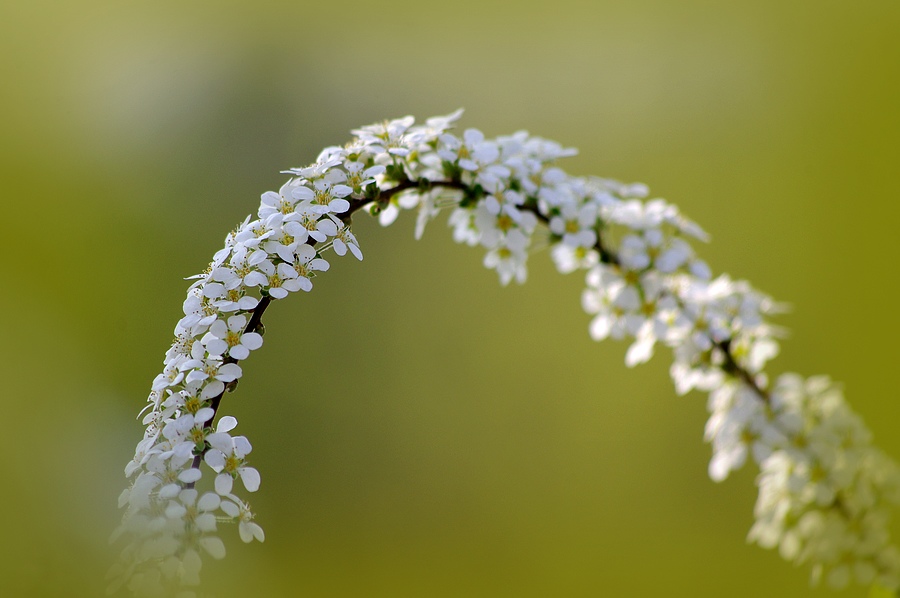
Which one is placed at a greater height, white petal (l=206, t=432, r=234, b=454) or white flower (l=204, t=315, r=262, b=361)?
white flower (l=204, t=315, r=262, b=361)

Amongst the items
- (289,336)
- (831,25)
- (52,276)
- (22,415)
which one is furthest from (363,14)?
(22,415)

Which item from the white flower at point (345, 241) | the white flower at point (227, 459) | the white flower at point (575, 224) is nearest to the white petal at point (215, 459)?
the white flower at point (227, 459)

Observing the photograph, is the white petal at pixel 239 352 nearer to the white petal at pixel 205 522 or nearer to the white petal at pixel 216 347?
the white petal at pixel 216 347

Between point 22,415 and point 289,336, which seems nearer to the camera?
point 22,415

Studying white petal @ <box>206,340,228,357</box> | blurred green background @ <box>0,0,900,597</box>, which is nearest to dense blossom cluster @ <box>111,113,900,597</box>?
white petal @ <box>206,340,228,357</box>

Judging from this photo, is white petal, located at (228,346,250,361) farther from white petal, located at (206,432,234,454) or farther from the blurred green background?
the blurred green background

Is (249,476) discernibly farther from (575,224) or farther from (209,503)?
(575,224)

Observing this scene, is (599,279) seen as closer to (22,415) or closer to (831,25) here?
(831,25)
